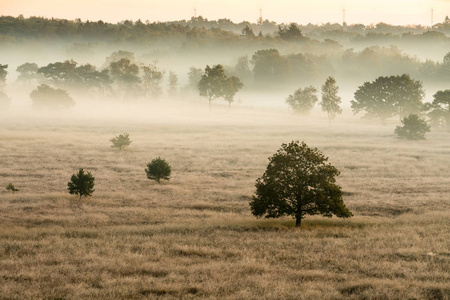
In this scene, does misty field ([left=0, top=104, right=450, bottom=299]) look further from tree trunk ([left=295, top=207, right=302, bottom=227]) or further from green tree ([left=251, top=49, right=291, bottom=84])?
green tree ([left=251, top=49, right=291, bottom=84])

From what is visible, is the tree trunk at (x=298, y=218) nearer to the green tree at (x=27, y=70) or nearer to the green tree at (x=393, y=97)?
the green tree at (x=393, y=97)

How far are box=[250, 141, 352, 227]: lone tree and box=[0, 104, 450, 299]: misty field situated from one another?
83 centimetres

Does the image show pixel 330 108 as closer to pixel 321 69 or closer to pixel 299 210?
pixel 299 210

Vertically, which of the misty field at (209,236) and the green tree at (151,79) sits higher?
the green tree at (151,79)

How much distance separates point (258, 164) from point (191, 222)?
73.7 ft

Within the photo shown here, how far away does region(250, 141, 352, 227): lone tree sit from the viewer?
21422 millimetres

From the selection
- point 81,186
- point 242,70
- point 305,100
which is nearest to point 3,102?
point 305,100

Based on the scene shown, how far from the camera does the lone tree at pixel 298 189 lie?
21.4 metres

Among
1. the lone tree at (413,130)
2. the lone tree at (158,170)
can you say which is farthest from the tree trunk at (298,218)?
the lone tree at (413,130)

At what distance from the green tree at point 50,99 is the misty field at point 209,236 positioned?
214ft

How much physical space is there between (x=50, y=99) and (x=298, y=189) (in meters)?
97.1

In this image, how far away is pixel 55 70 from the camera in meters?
134

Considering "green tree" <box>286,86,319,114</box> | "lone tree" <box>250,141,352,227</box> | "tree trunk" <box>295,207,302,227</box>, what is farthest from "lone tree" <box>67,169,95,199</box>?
"green tree" <box>286,86,319,114</box>

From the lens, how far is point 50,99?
109 metres
